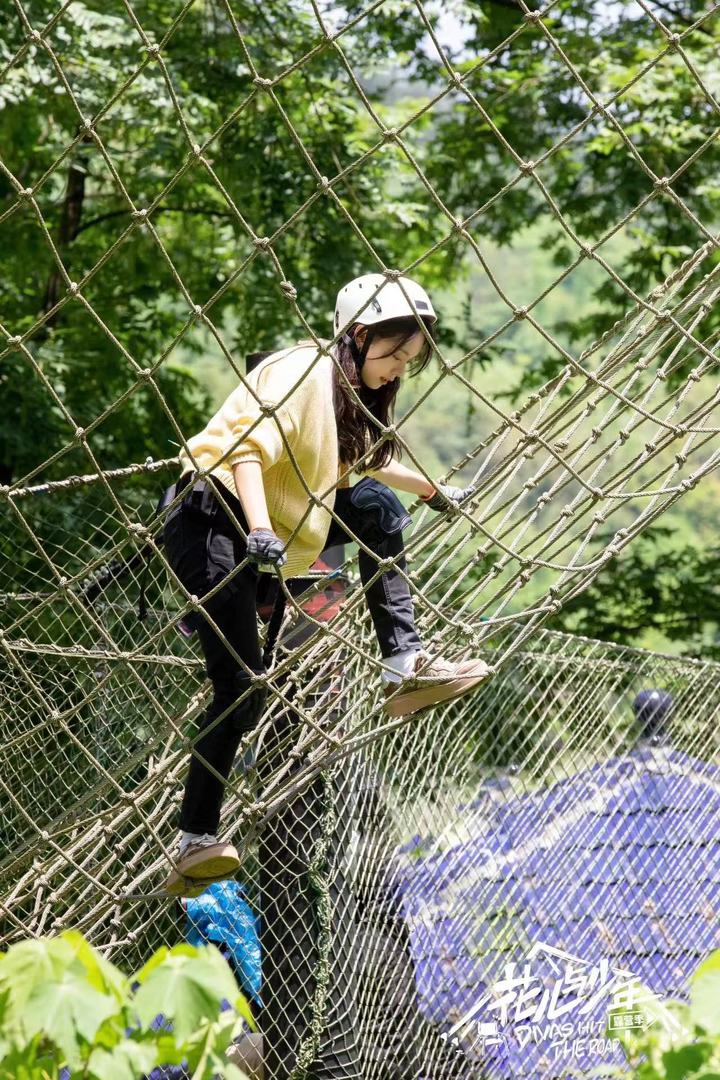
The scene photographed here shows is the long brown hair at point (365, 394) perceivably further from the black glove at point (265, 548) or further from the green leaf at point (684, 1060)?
the green leaf at point (684, 1060)

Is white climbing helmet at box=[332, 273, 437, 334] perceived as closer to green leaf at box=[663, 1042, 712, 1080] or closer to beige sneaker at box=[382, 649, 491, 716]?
beige sneaker at box=[382, 649, 491, 716]

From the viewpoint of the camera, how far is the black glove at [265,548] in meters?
2.02

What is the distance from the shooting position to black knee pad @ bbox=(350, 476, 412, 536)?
2.26 m

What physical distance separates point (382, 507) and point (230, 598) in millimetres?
275

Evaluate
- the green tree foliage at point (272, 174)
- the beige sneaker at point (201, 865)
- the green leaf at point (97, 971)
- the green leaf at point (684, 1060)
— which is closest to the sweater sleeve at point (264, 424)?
the beige sneaker at point (201, 865)

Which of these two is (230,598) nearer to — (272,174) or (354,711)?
(354,711)

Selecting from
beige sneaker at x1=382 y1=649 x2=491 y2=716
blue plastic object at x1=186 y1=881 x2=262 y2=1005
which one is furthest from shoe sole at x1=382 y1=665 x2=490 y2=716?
blue plastic object at x1=186 y1=881 x2=262 y2=1005

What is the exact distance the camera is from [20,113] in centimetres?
508

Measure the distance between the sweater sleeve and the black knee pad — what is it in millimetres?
160

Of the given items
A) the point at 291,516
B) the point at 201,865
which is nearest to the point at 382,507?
the point at 291,516

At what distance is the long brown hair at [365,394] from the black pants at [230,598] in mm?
67

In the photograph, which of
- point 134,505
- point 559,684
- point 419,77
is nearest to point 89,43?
point 134,505

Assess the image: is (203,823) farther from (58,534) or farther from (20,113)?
(20,113)

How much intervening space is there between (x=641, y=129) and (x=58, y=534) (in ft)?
8.65
